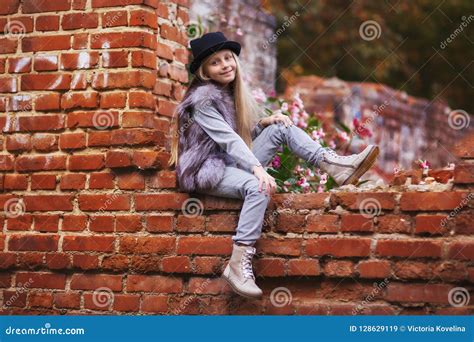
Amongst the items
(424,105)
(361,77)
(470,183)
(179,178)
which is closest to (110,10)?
(179,178)

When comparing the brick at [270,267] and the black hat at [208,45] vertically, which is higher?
the black hat at [208,45]

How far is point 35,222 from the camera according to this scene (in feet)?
15.0

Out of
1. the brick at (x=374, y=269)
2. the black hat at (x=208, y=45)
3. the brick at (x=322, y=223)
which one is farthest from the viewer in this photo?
the black hat at (x=208, y=45)

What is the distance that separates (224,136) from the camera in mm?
4031

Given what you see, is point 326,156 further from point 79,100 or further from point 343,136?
point 343,136

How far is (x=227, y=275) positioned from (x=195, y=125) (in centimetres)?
77

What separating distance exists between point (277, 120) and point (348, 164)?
0.43 metres

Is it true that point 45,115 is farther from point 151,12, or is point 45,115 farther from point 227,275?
point 227,275

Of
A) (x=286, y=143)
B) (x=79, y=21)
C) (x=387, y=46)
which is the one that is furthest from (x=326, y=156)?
(x=387, y=46)

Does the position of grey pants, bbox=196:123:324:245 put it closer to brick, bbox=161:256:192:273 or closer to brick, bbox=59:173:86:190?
brick, bbox=161:256:192:273

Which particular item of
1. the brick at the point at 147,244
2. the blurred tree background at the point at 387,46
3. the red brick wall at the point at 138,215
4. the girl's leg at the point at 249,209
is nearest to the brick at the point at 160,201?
the red brick wall at the point at 138,215

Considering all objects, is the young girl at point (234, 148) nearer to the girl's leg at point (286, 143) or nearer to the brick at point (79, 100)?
the girl's leg at point (286, 143)

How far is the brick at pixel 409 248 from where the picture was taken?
3.79 metres

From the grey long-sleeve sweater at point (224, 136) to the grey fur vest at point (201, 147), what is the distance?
0.04m
